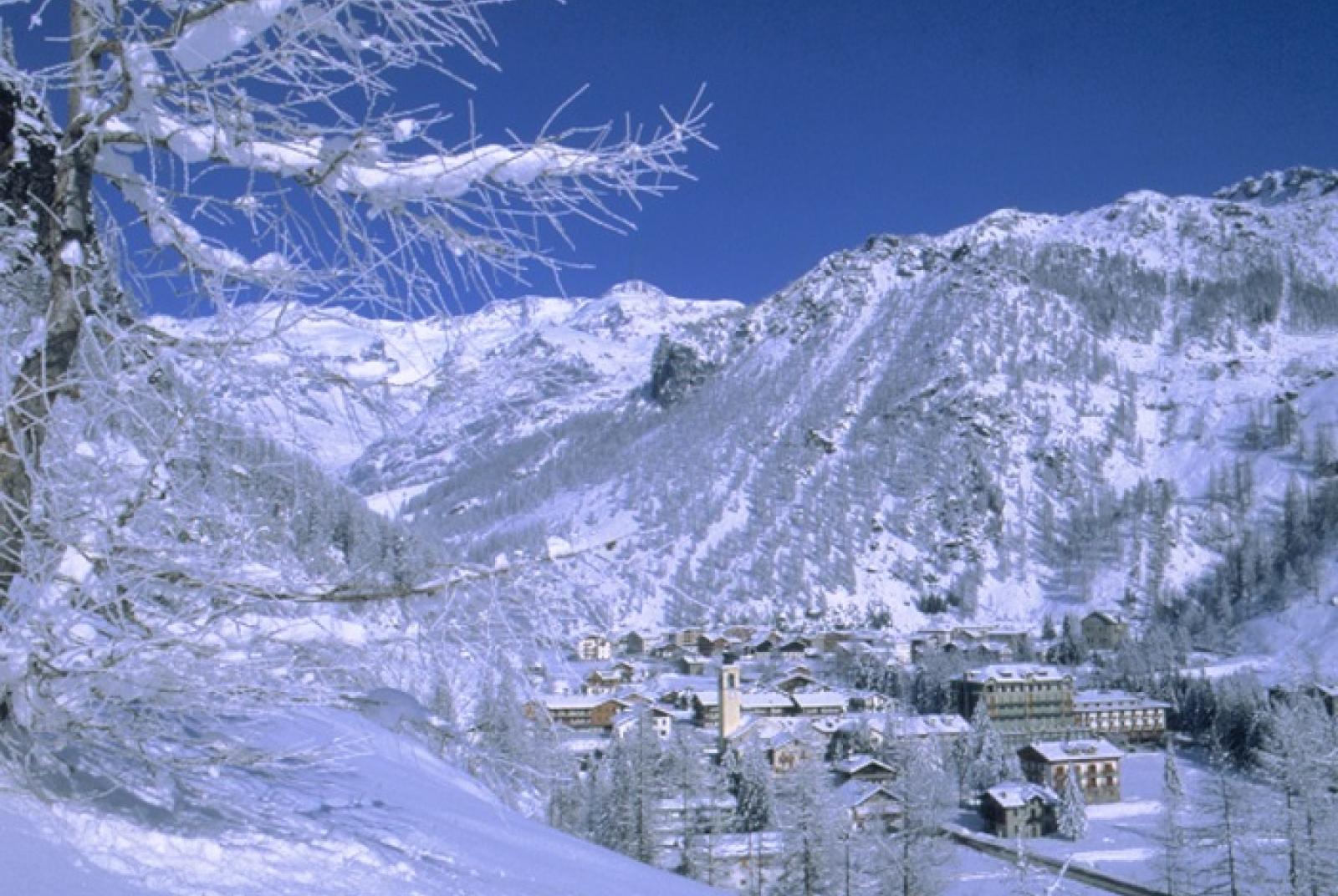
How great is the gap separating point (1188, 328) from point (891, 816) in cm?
11213

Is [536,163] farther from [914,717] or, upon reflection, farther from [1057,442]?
[1057,442]

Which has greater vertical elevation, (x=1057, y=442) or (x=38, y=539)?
(x=1057, y=442)

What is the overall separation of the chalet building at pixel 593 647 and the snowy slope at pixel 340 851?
0.57m

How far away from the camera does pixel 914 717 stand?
118ft

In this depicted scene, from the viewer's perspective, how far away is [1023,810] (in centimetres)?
2655

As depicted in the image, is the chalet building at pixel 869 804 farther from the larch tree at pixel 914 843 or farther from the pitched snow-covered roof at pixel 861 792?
the larch tree at pixel 914 843

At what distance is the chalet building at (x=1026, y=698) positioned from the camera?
42.6m

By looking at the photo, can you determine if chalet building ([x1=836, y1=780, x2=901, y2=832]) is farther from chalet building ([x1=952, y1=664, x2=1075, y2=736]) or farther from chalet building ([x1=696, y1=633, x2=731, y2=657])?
chalet building ([x1=696, y1=633, x2=731, y2=657])

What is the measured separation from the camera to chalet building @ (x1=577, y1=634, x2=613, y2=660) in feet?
7.93

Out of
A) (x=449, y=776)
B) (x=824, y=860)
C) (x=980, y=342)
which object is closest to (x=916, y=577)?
(x=980, y=342)

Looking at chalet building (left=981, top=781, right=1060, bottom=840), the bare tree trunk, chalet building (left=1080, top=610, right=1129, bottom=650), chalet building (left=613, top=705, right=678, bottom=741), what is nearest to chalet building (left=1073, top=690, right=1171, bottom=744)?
chalet building (left=981, top=781, right=1060, bottom=840)

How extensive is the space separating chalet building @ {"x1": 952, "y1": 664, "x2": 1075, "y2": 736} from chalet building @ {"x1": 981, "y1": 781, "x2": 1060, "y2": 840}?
15613mm

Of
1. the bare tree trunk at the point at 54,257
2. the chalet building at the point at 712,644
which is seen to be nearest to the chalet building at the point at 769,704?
the chalet building at the point at 712,644

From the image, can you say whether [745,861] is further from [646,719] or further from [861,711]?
[861,711]
